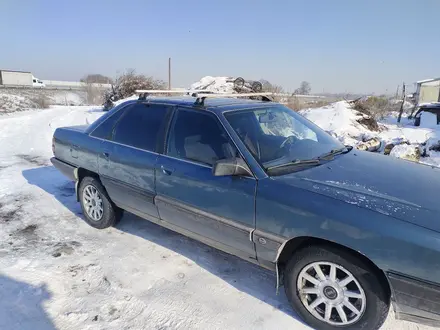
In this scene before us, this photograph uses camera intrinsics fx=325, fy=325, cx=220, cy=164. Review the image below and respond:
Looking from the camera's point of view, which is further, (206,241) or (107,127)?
(107,127)

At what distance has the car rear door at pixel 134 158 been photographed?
339 centimetres

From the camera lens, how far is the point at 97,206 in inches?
163

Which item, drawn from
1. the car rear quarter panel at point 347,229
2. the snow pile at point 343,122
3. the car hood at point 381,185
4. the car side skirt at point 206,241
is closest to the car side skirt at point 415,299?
the car rear quarter panel at point 347,229

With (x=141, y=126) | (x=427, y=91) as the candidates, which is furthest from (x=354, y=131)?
(x=427, y=91)

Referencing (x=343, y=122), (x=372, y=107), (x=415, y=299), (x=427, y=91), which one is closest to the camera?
(x=415, y=299)

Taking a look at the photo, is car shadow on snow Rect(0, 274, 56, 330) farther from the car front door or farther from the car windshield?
the car windshield

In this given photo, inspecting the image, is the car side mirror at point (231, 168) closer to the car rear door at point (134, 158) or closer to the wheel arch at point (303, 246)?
the wheel arch at point (303, 246)

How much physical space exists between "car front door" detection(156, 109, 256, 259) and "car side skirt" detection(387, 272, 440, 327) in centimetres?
105

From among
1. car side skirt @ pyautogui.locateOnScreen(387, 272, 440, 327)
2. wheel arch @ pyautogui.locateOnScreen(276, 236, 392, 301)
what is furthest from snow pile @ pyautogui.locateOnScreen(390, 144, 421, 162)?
car side skirt @ pyautogui.locateOnScreen(387, 272, 440, 327)

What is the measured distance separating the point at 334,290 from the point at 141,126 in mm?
2509

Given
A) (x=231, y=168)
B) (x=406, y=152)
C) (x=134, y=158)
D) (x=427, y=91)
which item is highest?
(x=427, y=91)

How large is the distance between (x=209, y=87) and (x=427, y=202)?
544 inches

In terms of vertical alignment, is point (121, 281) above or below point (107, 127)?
below

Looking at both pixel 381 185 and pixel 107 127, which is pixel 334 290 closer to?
pixel 381 185
